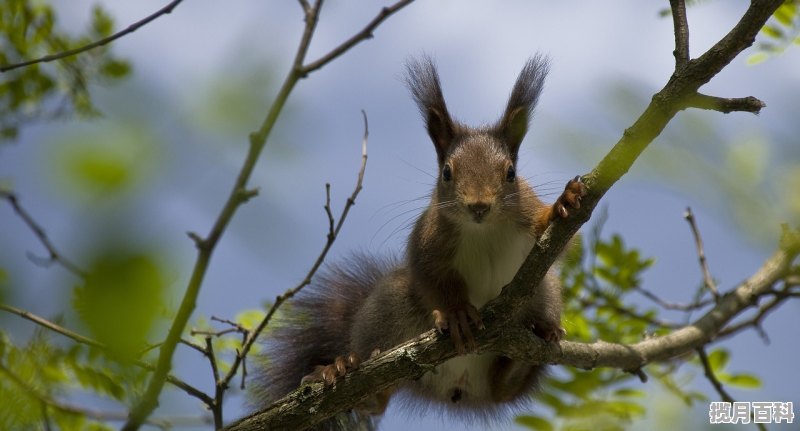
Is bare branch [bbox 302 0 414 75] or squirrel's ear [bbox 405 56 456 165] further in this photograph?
squirrel's ear [bbox 405 56 456 165]

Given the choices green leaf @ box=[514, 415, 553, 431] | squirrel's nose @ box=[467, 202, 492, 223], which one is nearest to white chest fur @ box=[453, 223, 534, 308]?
squirrel's nose @ box=[467, 202, 492, 223]

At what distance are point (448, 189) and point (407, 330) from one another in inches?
24.5

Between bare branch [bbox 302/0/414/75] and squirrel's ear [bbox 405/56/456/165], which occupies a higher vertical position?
squirrel's ear [bbox 405/56/456/165]

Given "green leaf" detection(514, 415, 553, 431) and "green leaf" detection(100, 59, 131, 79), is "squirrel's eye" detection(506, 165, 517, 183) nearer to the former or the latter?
"green leaf" detection(514, 415, 553, 431)

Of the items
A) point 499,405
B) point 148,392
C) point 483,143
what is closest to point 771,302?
point 499,405

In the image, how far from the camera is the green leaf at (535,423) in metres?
3.48

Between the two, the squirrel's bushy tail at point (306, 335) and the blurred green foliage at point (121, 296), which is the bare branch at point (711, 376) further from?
the blurred green foliage at point (121, 296)

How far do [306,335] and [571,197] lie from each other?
1975 millimetres

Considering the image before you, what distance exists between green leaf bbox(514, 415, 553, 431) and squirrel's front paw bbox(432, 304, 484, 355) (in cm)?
73

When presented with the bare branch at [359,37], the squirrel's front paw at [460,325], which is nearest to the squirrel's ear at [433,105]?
the squirrel's front paw at [460,325]

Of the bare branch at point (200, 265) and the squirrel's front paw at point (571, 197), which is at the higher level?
the squirrel's front paw at point (571, 197)

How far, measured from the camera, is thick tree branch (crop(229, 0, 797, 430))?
7.26 ft

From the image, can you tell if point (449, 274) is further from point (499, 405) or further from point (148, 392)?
point (148, 392)

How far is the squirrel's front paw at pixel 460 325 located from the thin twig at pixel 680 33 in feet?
3.67
